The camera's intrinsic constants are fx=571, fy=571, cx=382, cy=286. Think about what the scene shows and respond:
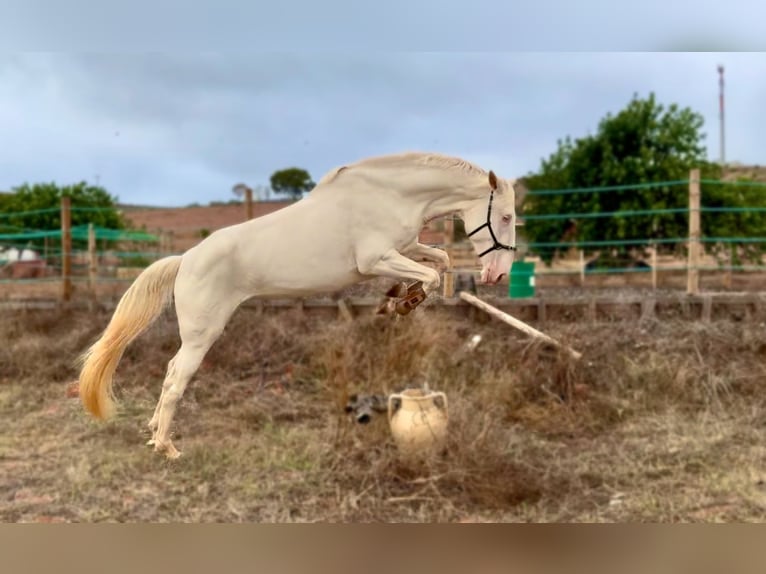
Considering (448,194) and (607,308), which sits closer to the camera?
(448,194)

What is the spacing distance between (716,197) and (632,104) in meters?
1.57

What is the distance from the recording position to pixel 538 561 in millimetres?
1864

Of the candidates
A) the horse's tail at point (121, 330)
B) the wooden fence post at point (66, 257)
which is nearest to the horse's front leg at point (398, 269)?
the horse's tail at point (121, 330)

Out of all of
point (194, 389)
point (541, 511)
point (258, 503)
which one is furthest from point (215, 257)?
point (194, 389)

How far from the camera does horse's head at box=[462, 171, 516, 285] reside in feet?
4.18

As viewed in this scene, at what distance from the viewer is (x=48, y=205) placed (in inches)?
370

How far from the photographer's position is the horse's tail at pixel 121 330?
1.34 metres

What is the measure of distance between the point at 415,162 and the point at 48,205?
989 centimetres

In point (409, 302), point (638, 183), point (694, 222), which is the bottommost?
point (409, 302)

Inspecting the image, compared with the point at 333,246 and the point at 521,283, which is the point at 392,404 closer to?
the point at 521,283

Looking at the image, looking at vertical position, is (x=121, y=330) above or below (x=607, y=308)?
above

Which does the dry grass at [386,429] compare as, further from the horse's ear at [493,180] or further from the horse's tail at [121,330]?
the horse's ear at [493,180]

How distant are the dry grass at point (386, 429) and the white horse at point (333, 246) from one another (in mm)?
1115

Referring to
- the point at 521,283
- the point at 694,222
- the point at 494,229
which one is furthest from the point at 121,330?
the point at 694,222
